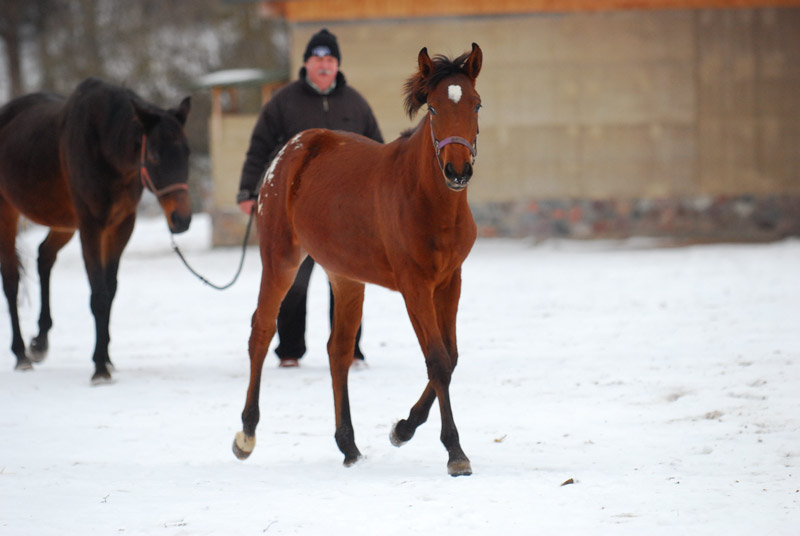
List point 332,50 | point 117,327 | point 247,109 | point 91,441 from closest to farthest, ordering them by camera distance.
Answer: point 91,441 < point 332,50 < point 117,327 < point 247,109

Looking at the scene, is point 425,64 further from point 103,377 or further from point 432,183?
point 103,377

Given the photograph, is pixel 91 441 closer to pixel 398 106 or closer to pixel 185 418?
pixel 185 418

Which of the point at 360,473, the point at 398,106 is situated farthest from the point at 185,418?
the point at 398,106

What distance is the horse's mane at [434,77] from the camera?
432cm

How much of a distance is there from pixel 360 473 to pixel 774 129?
14.3m

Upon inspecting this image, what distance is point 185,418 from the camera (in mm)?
5906

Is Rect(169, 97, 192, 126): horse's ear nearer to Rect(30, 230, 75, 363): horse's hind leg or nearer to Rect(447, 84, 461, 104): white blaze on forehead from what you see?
Rect(30, 230, 75, 363): horse's hind leg

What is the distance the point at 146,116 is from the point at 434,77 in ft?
10.4

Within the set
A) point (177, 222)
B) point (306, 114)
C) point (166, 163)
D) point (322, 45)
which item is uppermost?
point (322, 45)

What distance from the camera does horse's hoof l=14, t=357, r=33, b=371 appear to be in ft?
25.1

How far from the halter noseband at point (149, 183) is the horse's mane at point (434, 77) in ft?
8.93

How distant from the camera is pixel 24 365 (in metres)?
7.69

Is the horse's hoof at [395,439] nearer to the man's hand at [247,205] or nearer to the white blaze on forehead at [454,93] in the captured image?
the white blaze on forehead at [454,93]

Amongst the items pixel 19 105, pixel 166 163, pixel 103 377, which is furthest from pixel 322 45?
pixel 19 105
